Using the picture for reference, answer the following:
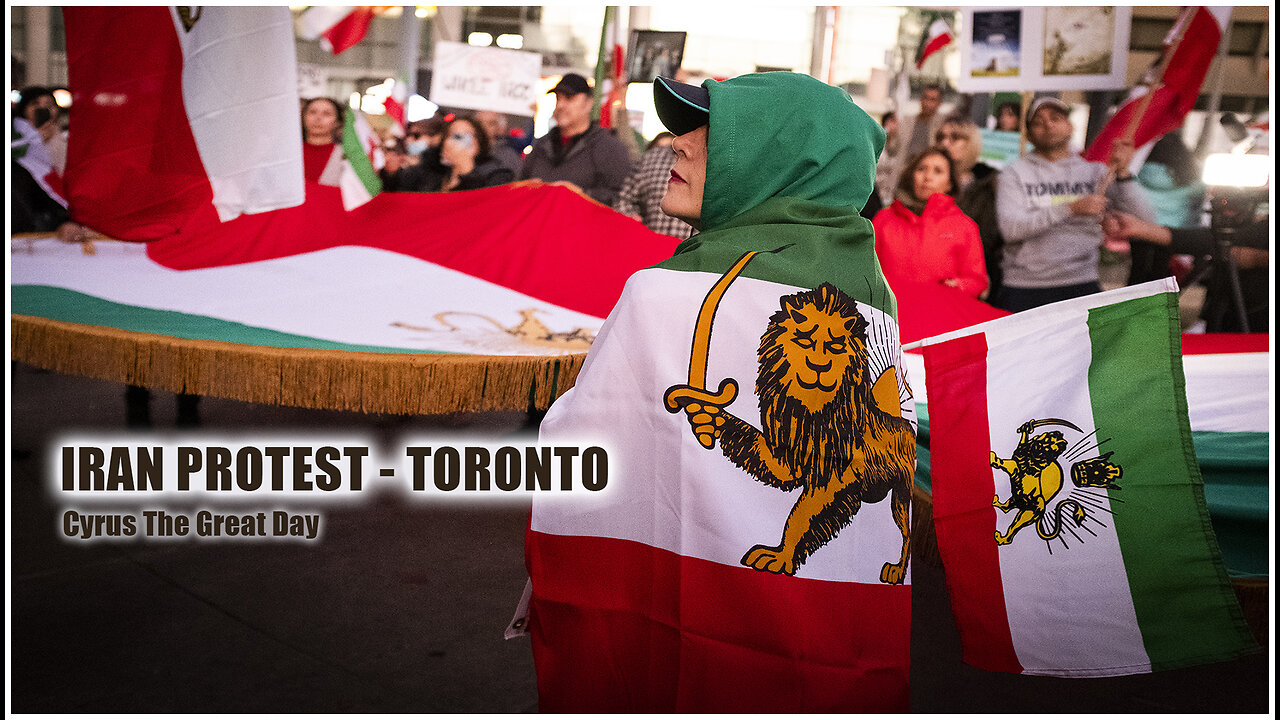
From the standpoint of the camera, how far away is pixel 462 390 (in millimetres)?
2891

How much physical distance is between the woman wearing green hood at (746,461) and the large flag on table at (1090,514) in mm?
856

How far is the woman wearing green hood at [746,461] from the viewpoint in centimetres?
134

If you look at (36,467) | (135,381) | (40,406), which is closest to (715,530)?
(135,381)

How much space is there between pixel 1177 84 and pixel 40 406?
20.1 feet

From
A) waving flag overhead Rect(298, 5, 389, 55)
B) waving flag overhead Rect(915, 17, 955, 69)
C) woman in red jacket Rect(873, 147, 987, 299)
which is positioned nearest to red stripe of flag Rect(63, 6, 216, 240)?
waving flag overhead Rect(298, 5, 389, 55)

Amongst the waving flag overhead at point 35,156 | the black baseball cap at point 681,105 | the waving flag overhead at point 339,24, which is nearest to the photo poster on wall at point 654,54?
the waving flag overhead at point 339,24

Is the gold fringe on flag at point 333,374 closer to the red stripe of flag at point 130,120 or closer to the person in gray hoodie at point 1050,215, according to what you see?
the red stripe of flag at point 130,120

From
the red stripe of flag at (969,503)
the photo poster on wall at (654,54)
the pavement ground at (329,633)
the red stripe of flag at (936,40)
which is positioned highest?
the red stripe of flag at (936,40)

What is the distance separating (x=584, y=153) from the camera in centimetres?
497

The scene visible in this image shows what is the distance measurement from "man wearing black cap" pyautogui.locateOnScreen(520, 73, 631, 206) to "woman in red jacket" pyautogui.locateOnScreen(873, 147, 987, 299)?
1376mm

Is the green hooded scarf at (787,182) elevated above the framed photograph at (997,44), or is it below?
below

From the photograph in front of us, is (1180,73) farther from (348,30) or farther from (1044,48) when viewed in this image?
(348,30)

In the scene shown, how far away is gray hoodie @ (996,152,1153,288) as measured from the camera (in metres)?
4.45

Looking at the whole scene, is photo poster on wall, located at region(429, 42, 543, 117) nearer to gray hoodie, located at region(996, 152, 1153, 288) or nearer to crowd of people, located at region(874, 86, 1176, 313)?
crowd of people, located at region(874, 86, 1176, 313)
